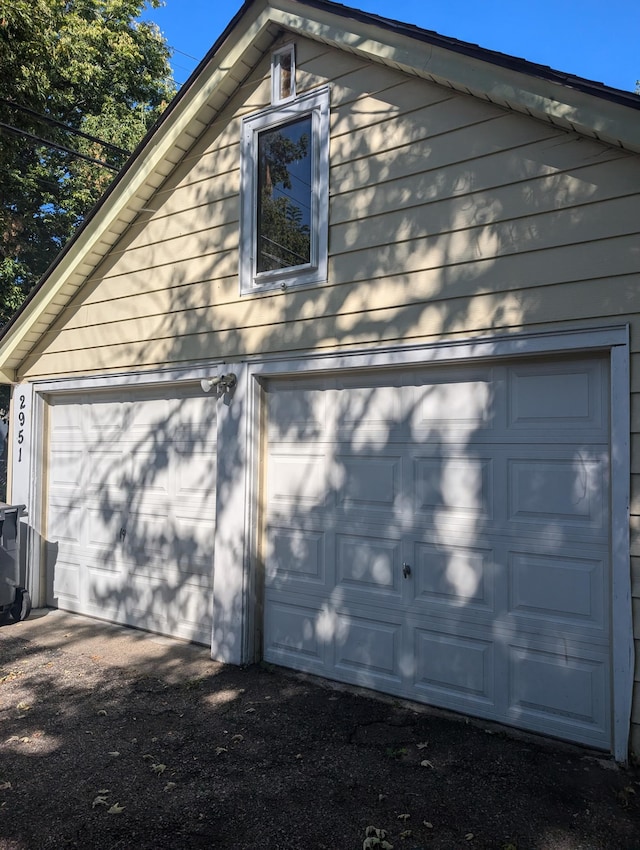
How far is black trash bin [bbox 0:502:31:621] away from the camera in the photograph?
6.87 metres

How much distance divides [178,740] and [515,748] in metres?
2.23

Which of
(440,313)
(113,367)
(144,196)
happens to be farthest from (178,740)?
(144,196)

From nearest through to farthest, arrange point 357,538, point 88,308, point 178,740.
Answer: point 178,740, point 357,538, point 88,308

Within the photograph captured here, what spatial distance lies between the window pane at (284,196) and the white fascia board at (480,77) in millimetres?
738

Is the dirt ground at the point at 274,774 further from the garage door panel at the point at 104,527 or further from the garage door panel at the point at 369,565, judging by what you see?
the garage door panel at the point at 104,527

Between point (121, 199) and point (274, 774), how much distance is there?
18.1 feet

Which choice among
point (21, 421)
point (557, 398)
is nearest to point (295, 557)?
point (557, 398)

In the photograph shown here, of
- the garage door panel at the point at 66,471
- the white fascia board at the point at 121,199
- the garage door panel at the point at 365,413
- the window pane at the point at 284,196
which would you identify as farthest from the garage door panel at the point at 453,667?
the white fascia board at the point at 121,199

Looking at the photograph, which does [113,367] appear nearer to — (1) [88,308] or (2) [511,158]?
(1) [88,308]

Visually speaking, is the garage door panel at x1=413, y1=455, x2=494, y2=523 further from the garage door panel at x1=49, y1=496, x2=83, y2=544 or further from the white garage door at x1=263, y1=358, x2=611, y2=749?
the garage door panel at x1=49, y1=496, x2=83, y2=544

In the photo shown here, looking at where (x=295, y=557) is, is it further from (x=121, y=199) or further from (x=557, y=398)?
(x=121, y=199)

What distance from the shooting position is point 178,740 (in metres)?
4.30

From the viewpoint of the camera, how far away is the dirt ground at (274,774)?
3.23m

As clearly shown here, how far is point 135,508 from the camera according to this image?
6828mm
